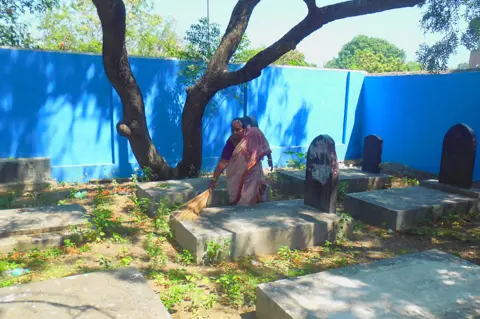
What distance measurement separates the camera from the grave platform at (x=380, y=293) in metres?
2.55

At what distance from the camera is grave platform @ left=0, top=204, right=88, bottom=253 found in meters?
4.14

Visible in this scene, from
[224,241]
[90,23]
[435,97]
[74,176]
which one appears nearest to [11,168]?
[74,176]

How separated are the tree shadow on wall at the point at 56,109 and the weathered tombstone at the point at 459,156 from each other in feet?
21.5

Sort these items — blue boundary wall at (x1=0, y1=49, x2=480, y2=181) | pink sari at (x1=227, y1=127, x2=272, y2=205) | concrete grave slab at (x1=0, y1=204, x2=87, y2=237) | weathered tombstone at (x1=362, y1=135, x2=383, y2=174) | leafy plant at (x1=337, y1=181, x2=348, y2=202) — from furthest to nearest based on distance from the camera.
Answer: weathered tombstone at (x1=362, y1=135, x2=383, y2=174)
blue boundary wall at (x1=0, y1=49, x2=480, y2=181)
leafy plant at (x1=337, y1=181, x2=348, y2=202)
pink sari at (x1=227, y1=127, x2=272, y2=205)
concrete grave slab at (x1=0, y1=204, x2=87, y2=237)

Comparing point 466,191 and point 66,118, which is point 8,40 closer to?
point 66,118

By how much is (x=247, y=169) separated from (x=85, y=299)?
309cm

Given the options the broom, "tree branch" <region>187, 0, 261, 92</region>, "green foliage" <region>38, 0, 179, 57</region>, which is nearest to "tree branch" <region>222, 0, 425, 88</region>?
"tree branch" <region>187, 0, 261, 92</region>

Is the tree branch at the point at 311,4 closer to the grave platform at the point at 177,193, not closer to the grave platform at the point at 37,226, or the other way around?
the grave platform at the point at 177,193

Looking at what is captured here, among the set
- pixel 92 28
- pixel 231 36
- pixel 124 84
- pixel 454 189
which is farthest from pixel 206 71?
pixel 92 28

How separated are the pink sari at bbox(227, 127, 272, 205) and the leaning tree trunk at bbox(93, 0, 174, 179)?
2162mm

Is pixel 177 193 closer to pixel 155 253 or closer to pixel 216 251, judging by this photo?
A: pixel 155 253

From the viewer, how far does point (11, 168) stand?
695cm

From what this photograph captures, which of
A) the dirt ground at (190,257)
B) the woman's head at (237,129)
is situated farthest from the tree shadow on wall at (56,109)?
the woman's head at (237,129)

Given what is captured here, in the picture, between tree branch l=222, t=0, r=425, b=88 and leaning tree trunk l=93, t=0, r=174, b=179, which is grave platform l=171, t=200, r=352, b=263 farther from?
leaning tree trunk l=93, t=0, r=174, b=179
